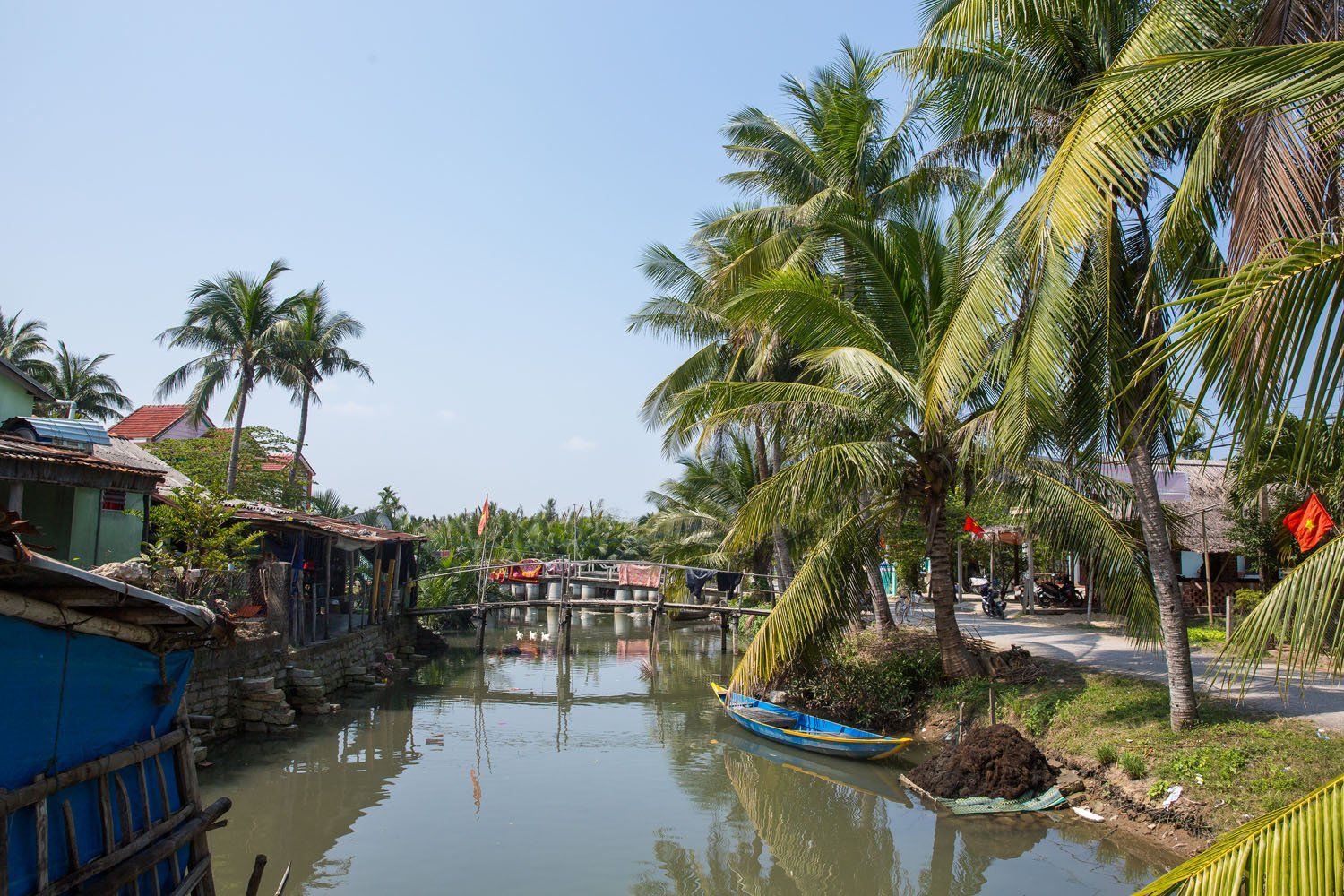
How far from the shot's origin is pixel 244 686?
48.3 feet

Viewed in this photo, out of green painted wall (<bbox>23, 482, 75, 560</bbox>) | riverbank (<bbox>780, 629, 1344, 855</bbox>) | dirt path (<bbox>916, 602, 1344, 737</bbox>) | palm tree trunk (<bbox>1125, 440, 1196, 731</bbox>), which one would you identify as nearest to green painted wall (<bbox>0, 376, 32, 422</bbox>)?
green painted wall (<bbox>23, 482, 75, 560</bbox>)

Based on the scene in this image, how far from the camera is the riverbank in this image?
886 cm

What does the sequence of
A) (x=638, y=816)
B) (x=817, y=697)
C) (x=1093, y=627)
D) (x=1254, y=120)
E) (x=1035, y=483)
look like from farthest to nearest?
(x=1093, y=627), (x=817, y=697), (x=1035, y=483), (x=638, y=816), (x=1254, y=120)

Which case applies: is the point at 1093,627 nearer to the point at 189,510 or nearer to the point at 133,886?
the point at 189,510

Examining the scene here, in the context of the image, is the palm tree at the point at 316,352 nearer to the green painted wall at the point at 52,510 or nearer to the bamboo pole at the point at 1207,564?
the green painted wall at the point at 52,510

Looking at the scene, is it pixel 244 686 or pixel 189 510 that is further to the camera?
pixel 244 686

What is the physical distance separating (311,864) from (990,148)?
1190 centimetres

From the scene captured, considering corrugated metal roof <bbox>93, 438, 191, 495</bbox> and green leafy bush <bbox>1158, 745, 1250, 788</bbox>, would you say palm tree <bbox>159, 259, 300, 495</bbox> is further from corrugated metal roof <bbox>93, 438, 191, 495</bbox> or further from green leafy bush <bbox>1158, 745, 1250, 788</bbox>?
green leafy bush <bbox>1158, 745, 1250, 788</bbox>

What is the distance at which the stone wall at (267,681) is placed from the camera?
1374 cm

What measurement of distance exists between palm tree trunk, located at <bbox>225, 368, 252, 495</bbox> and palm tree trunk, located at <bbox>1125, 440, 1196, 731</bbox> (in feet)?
62.7

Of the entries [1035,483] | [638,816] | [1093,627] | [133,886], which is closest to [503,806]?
[638,816]

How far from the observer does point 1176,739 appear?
1012cm

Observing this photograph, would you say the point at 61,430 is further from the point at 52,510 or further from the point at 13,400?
the point at 13,400

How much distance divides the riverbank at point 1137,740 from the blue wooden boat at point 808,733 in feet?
4.01
